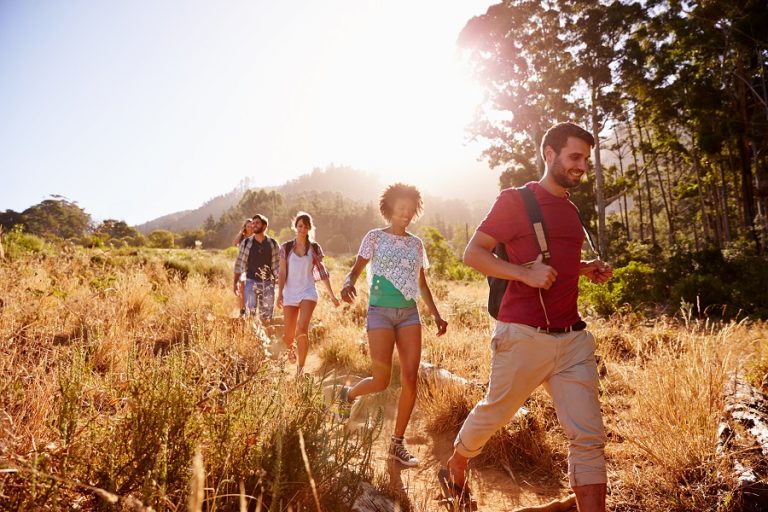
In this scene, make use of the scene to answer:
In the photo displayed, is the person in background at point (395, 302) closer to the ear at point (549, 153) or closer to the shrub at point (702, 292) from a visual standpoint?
the ear at point (549, 153)

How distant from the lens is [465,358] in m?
5.76

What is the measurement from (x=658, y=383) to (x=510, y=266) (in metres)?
2.11

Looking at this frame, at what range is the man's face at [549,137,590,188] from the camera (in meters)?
2.50

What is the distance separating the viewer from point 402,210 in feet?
12.9

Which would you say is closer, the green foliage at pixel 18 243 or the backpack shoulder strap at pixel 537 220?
the backpack shoulder strap at pixel 537 220

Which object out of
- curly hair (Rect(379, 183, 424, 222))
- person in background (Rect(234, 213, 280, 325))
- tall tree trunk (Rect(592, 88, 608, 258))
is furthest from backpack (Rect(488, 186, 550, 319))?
tall tree trunk (Rect(592, 88, 608, 258))

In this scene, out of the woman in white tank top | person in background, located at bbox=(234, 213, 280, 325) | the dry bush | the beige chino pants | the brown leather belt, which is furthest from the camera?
person in background, located at bbox=(234, 213, 280, 325)

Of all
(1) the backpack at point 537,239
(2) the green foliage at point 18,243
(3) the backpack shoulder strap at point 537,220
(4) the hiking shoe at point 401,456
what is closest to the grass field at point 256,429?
(4) the hiking shoe at point 401,456

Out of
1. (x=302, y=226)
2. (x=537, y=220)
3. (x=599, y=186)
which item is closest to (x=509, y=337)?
(x=537, y=220)

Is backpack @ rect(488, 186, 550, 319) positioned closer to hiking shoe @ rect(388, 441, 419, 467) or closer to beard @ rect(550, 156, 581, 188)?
beard @ rect(550, 156, 581, 188)

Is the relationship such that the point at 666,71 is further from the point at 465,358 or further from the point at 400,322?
the point at 400,322

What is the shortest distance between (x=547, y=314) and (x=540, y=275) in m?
0.35

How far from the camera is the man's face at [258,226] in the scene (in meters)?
6.96

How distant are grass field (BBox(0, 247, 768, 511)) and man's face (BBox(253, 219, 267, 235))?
170cm
